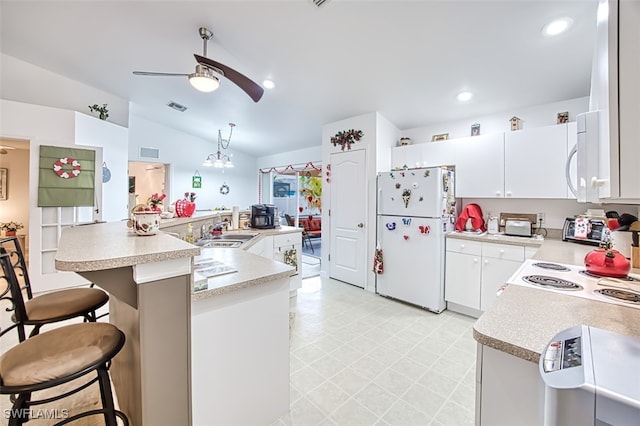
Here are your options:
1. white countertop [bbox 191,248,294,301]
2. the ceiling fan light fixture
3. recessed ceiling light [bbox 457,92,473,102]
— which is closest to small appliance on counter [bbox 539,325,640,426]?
white countertop [bbox 191,248,294,301]

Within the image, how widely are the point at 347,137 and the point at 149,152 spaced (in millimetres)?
4739

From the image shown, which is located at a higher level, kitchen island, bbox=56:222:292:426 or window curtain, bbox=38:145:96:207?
window curtain, bbox=38:145:96:207

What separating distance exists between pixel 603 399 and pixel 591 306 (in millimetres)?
853

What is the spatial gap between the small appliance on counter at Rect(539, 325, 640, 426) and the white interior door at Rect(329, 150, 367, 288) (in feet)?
10.2

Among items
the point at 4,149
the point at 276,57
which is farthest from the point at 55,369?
the point at 4,149

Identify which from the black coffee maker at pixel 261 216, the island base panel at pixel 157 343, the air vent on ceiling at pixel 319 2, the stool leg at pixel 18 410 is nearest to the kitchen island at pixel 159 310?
the island base panel at pixel 157 343

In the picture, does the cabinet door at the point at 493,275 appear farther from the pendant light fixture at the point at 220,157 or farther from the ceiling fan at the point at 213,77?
the pendant light fixture at the point at 220,157

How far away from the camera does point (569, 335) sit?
0.68 meters

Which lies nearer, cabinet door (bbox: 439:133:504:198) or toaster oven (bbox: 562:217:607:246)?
toaster oven (bbox: 562:217:607:246)

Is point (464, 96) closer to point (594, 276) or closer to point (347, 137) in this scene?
point (347, 137)

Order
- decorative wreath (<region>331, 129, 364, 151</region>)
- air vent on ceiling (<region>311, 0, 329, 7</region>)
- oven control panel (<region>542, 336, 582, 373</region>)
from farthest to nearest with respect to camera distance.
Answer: decorative wreath (<region>331, 129, 364, 151</region>), air vent on ceiling (<region>311, 0, 329, 7</region>), oven control panel (<region>542, 336, 582, 373</region>)

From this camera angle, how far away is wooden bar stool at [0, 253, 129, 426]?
93 cm

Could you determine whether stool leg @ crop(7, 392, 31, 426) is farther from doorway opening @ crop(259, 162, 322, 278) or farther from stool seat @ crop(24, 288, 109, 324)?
doorway opening @ crop(259, 162, 322, 278)

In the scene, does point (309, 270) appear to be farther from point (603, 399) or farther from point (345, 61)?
point (603, 399)
